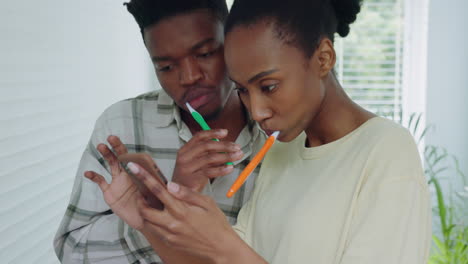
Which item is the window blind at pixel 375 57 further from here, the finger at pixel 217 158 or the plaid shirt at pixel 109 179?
the finger at pixel 217 158

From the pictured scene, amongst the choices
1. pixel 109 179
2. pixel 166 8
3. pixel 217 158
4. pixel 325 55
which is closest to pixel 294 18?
pixel 325 55

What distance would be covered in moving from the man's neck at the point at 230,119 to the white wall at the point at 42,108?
17.3 inches

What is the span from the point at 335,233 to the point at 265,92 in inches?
10.4

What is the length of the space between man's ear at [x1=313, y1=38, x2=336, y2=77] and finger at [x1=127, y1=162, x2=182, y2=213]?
35cm

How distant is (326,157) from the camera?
0.98 meters

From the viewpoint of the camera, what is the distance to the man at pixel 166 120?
45.8 inches

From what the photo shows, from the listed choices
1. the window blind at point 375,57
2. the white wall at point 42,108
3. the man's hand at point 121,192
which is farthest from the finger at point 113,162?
the window blind at point 375,57

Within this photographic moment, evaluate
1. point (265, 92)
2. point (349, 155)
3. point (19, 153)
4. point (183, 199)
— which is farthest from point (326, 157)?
point (19, 153)

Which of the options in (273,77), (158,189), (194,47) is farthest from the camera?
(194,47)

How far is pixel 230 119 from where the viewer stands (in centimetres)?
133

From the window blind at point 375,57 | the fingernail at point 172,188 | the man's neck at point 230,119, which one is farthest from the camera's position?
the window blind at point 375,57

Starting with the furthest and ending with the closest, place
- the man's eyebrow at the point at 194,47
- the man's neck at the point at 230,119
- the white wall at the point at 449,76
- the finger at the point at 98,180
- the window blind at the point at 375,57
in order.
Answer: the window blind at the point at 375,57 → the white wall at the point at 449,76 → the man's neck at the point at 230,119 → the man's eyebrow at the point at 194,47 → the finger at the point at 98,180

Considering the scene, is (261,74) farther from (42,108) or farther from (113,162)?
(42,108)

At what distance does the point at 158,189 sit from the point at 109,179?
54 centimetres
